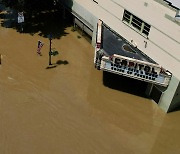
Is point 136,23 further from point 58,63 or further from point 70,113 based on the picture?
point 70,113

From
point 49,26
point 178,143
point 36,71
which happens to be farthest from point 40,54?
point 178,143

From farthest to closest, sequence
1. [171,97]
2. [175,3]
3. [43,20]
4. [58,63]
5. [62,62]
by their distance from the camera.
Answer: [43,20], [62,62], [58,63], [171,97], [175,3]

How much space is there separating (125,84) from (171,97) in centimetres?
417

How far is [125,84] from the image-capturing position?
24109mm

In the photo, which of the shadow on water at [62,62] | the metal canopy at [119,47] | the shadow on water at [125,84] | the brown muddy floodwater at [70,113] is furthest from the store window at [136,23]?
the shadow on water at [62,62]

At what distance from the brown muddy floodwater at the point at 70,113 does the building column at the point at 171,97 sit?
518 millimetres

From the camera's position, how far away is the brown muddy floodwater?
19.3m

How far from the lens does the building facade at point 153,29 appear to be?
19.8m

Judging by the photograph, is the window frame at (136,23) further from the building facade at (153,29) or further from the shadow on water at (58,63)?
the shadow on water at (58,63)

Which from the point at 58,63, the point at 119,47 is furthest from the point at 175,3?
the point at 58,63

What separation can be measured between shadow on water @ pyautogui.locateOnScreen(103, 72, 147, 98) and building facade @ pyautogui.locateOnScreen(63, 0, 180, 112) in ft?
2.82

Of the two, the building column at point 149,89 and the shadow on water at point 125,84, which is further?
the shadow on water at point 125,84

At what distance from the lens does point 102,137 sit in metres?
20.0

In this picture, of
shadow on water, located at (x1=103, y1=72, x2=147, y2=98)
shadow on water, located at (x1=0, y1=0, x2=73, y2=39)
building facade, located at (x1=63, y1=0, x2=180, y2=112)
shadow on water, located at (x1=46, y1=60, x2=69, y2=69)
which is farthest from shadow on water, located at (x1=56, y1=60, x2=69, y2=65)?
building facade, located at (x1=63, y1=0, x2=180, y2=112)
